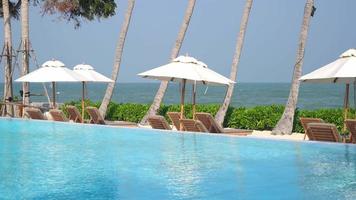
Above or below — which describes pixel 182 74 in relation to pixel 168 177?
above

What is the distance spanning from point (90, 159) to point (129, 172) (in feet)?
4.80

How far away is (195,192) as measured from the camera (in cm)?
855

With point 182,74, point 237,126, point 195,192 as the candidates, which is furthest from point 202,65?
point 195,192

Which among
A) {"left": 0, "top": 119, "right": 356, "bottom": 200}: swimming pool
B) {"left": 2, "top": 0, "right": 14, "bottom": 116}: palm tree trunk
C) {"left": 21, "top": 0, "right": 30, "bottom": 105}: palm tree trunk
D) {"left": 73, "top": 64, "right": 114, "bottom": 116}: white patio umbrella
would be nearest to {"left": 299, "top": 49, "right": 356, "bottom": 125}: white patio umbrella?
{"left": 0, "top": 119, "right": 356, "bottom": 200}: swimming pool

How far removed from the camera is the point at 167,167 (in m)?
10.6

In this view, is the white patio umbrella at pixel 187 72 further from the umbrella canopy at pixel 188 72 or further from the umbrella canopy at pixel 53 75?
the umbrella canopy at pixel 53 75

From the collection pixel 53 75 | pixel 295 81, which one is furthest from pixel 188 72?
pixel 53 75

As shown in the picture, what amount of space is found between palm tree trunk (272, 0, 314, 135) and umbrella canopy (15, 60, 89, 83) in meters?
6.07

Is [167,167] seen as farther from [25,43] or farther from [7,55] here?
[7,55]

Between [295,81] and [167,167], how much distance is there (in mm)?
6902

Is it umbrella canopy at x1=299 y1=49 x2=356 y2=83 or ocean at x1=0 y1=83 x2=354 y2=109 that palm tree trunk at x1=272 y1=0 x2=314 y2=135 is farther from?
ocean at x1=0 y1=83 x2=354 y2=109

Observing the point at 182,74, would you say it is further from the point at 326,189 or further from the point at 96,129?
the point at 326,189

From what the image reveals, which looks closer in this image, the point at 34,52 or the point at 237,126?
the point at 237,126

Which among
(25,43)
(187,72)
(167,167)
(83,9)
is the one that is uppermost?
(83,9)
